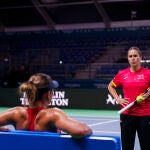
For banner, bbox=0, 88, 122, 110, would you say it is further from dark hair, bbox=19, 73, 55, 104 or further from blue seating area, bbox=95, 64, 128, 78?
dark hair, bbox=19, 73, 55, 104

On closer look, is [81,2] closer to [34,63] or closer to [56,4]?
[56,4]

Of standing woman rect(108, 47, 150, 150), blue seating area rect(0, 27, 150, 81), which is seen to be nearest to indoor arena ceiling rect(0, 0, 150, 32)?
blue seating area rect(0, 27, 150, 81)

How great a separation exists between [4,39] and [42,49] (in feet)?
11.6

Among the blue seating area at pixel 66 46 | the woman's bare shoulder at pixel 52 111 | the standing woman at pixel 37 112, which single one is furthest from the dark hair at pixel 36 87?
the blue seating area at pixel 66 46

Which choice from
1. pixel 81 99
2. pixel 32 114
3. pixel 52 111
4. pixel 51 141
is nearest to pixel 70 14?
pixel 81 99

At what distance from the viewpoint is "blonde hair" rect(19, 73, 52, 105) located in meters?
3.00

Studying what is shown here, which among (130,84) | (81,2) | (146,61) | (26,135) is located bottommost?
(26,135)

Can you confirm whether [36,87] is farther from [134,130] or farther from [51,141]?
[134,130]

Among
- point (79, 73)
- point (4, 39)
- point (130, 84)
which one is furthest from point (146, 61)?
point (130, 84)

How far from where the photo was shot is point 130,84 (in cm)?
516

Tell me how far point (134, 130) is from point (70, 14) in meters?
20.8

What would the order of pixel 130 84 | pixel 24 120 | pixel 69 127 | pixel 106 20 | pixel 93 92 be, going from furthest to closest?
pixel 106 20
pixel 93 92
pixel 130 84
pixel 24 120
pixel 69 127

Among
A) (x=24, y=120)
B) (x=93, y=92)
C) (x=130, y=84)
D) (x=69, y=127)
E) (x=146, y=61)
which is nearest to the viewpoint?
(x=69, y=127)

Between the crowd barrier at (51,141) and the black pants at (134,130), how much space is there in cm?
228
